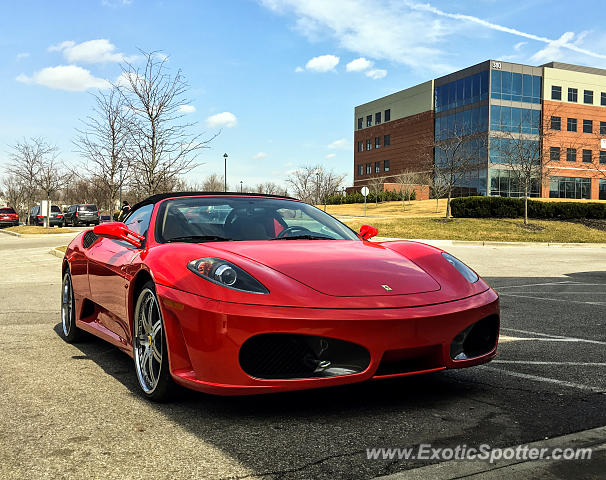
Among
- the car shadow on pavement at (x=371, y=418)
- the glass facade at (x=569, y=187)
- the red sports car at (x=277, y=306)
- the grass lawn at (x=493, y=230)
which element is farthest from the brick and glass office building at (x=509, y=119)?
the car shadow on pavement at (x=371, y=418)

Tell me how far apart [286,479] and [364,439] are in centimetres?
58

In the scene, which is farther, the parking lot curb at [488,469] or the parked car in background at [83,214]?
the parked car in background at [83,214]

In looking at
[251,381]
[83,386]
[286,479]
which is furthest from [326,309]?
[83,386]

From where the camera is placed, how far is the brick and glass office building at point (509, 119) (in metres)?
55.1

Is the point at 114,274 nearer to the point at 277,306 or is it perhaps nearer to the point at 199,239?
the point at 199,239

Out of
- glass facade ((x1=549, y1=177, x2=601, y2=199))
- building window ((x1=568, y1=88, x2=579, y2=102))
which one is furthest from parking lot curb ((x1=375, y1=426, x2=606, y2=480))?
building window ((x1=568, y1=88, x2=579, y2=102))

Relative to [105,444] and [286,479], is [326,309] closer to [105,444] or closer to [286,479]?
[286,479]

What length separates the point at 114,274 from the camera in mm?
4246

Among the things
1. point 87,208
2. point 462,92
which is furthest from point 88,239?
point 462,92

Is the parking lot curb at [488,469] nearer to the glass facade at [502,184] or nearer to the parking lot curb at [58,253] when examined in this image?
the parking lot curb at [58,253]

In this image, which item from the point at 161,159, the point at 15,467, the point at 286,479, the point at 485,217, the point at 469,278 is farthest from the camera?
the point at 485,217

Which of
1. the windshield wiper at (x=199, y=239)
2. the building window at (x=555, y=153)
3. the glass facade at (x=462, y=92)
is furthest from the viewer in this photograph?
the building window at (x=555, y=153)

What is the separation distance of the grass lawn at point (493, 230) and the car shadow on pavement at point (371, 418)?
21188mm

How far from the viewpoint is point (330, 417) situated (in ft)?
10.4
